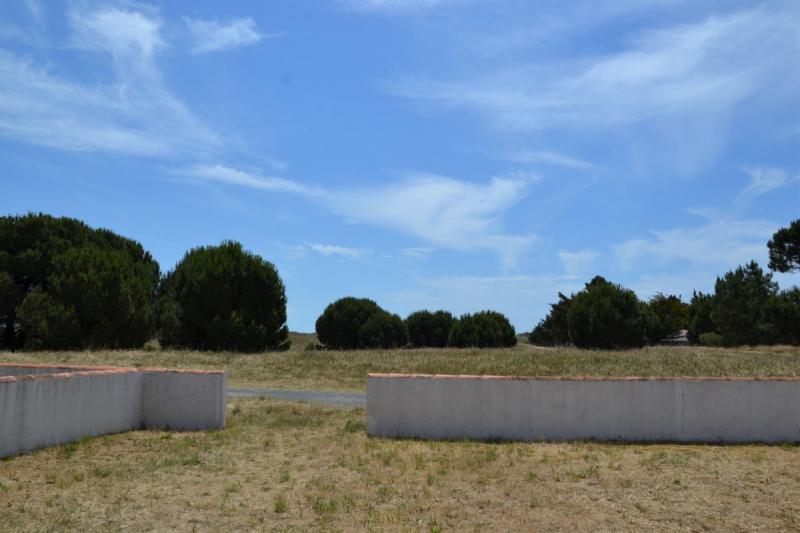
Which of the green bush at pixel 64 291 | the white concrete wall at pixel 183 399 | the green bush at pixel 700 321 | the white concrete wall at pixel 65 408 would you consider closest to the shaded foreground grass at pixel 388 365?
the green bush at pixel 64 291

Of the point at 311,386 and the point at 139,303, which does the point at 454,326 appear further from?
the point at 311,386

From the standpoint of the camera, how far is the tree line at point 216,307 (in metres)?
37.7

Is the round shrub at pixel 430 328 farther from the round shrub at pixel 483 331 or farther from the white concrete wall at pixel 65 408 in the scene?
the white concrete wall at pixel 65 408

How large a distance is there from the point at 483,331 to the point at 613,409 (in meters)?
42.7

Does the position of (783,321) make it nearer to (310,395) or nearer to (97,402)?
(310,395)

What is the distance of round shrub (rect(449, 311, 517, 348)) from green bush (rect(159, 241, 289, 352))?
1760 cm

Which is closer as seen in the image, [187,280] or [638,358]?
[638,358]

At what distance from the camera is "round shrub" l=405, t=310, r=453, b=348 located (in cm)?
6131

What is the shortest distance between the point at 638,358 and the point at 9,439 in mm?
27987

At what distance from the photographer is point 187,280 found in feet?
136

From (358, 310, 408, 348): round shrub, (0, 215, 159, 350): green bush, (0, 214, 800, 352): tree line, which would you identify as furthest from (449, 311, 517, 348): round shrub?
(0, 215, 159, 350): green bush

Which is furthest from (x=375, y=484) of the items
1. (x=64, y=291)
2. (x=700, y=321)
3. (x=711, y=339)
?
(x=700, y=321)

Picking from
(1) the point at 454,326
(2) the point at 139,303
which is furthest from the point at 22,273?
(1) the point at 454,326

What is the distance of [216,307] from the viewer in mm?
41406
